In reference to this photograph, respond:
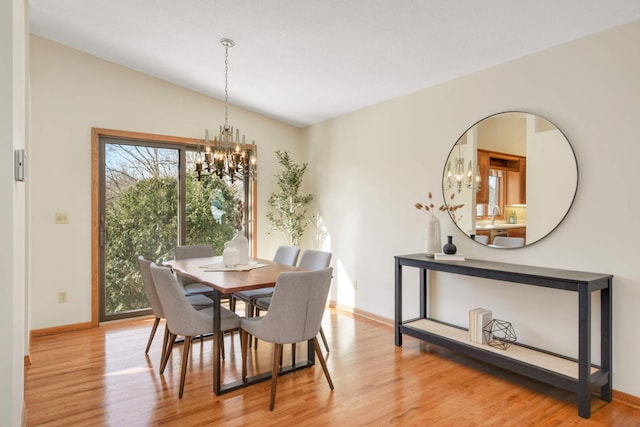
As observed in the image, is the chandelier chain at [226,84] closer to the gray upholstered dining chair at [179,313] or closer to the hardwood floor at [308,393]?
the gray upholstered dining chair at [179,313]

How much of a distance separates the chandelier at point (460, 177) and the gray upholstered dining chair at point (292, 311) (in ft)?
5.44

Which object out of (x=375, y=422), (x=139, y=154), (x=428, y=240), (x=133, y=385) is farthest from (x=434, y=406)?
(x=139, y=154)

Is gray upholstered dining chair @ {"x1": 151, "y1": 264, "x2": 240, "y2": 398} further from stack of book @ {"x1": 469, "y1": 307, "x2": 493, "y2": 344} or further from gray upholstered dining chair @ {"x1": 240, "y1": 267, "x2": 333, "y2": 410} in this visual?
stack of book @ {"x1": 469, "y1": 307, "x2": 493, "y2": 344}

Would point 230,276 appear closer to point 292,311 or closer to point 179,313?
point 179,313

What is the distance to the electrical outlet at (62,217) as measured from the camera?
4.12m

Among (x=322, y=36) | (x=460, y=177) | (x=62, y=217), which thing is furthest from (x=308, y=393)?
(x=62, y=217)

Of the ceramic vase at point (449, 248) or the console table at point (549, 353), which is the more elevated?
the ceramic vase at point (449, 248)

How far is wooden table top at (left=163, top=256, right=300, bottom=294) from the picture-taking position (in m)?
2.66

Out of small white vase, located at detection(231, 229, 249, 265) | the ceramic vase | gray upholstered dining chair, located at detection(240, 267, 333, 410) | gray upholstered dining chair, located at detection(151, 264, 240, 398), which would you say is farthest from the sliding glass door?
the ceramic vase

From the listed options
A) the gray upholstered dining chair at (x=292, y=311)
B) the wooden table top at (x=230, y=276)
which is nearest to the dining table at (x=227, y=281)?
the wooden table top at (x=230, y=276)

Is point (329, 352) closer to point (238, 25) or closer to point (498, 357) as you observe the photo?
point (498, 357)

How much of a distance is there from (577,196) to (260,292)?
9.01 ft

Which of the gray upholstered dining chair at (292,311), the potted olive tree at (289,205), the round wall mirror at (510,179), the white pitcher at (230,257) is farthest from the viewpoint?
the potted olive tree at (289,205)

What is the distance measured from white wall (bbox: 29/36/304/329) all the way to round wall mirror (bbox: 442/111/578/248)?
9.36 ft
